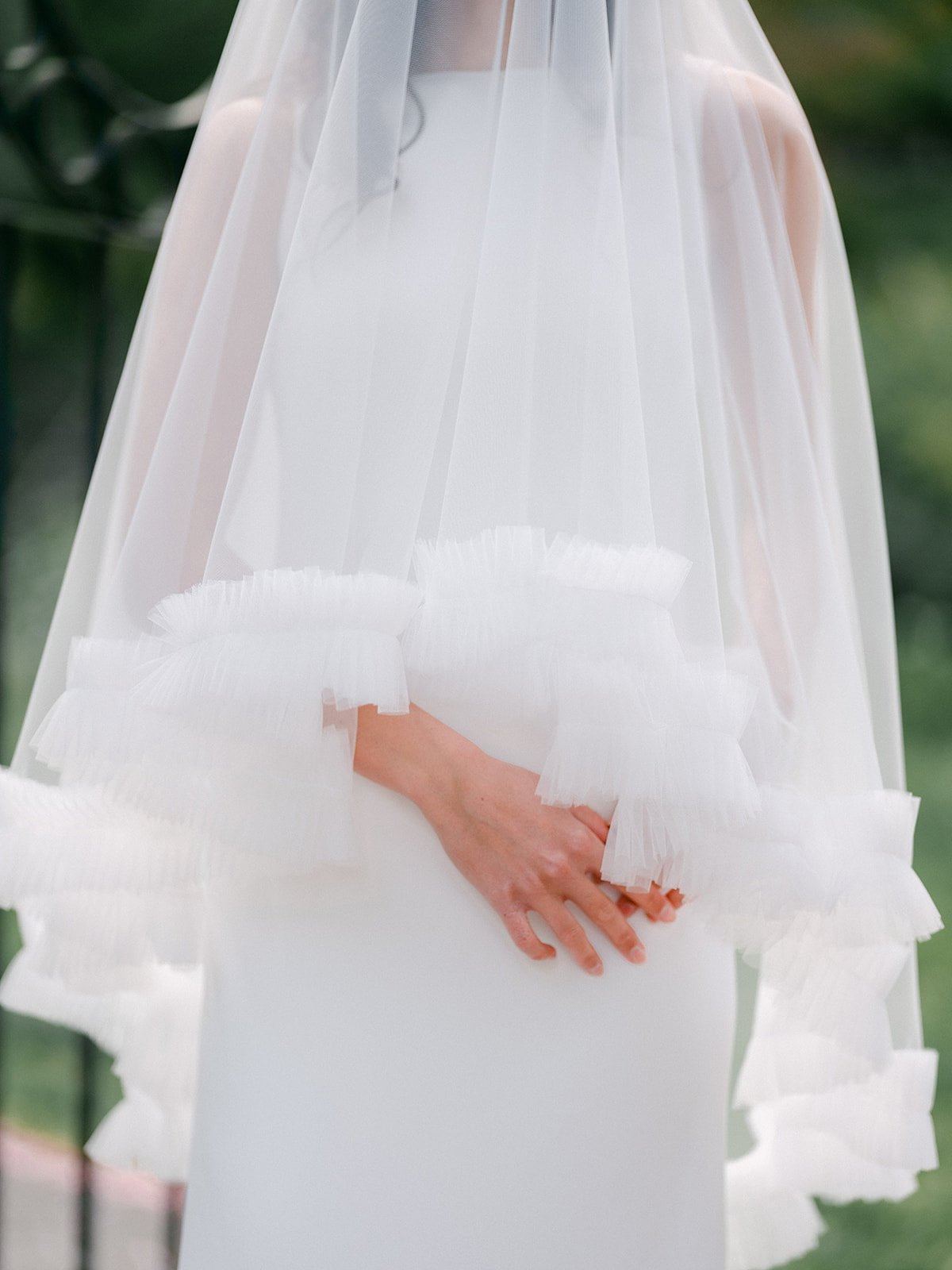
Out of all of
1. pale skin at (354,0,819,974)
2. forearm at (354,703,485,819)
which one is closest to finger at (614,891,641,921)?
pale skin at (354,0,819,974)

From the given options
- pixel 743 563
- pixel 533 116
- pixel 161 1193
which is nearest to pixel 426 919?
pixel 743 563

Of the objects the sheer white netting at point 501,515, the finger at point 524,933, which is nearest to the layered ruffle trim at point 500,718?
the sheer white netting at point 501,515

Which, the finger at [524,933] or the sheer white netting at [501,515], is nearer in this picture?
the sheer white netting at [501,515]

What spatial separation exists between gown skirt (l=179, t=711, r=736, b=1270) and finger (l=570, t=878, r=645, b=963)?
0.02 m

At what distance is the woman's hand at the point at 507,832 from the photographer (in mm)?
1037

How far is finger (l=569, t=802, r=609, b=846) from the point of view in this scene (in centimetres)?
104

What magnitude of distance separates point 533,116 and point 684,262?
0.55 feet

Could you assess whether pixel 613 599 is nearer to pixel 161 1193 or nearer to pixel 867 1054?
pixel 867 1054

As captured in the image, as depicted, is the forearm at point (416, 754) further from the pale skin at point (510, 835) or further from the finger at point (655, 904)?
the finger at point (655, 904)

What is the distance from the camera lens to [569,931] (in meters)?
1.05

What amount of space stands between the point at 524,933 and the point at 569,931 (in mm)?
35

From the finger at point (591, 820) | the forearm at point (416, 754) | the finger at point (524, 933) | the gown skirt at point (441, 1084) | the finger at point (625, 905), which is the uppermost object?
the forearm at point (416, 754)

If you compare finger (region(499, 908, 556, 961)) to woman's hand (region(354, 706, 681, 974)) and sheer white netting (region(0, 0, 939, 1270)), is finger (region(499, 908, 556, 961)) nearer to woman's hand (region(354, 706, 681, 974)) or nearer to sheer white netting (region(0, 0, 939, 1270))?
woman's hand (region(354, 706, 681, 974))

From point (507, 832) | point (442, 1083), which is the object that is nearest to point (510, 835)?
point (507, 832)
